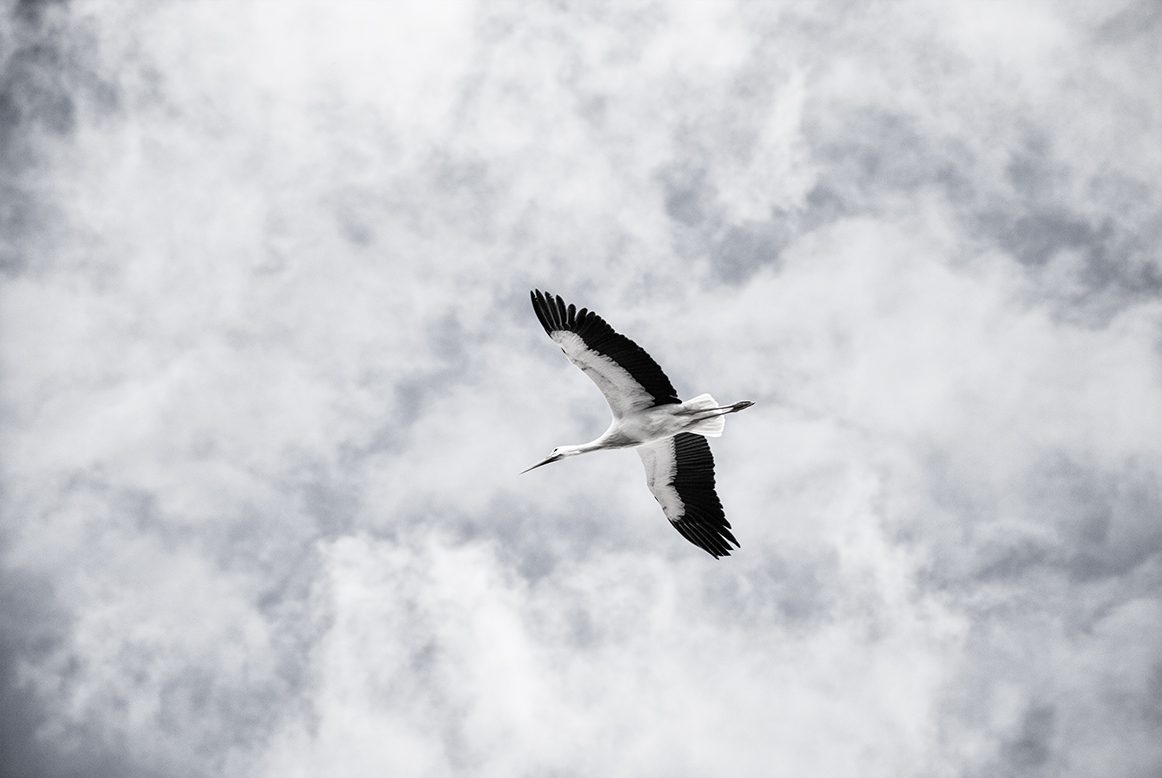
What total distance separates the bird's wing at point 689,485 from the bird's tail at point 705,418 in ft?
1.03

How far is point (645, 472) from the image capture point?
16.5m

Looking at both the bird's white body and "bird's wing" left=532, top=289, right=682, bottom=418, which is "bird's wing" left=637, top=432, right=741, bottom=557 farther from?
"bird's wing" left=532, top=289, right=682, bottom=418

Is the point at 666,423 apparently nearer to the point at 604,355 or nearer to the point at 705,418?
the point at 705,418

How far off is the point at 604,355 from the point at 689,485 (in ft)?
10.9

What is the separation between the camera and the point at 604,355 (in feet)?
48.4

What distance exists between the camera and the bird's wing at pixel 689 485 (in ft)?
52.1

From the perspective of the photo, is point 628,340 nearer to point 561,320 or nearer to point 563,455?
point 561,320

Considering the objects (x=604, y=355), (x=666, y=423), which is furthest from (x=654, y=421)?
(x=604, y=355)

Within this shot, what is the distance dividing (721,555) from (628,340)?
4.41m

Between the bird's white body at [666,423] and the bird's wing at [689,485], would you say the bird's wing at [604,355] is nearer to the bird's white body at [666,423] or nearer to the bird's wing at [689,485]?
the bird's white body at [666,423]

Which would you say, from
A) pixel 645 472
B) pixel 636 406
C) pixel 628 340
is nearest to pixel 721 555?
pixel 645 472

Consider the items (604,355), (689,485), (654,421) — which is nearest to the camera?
(604,355)

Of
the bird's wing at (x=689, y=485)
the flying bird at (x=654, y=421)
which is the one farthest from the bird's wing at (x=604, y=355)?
the bird's wing at (x=689, y=485)

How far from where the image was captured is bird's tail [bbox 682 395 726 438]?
603 inches
